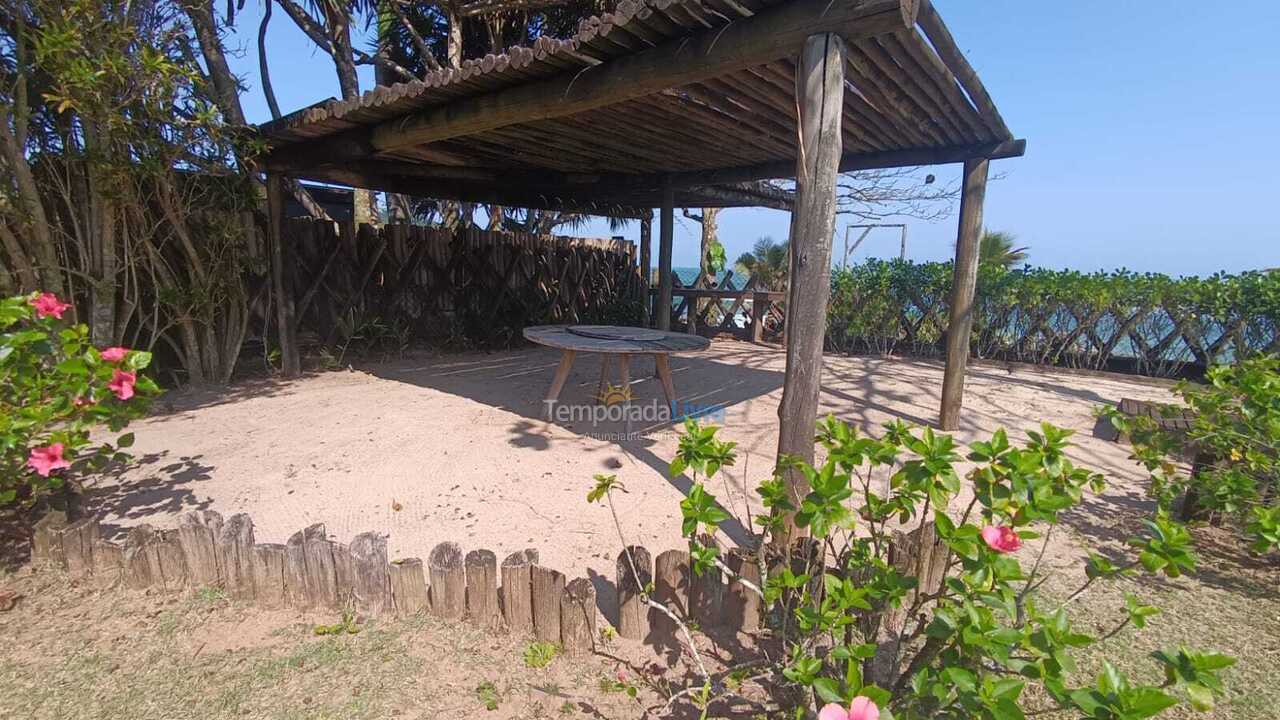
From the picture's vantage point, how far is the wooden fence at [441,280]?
6039 mm

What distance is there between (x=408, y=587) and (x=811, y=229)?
202 centimetres

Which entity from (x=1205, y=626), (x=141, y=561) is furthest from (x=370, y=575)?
(x=1205, y=626)

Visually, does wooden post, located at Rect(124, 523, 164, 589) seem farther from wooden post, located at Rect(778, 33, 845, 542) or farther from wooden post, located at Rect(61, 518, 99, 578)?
wooden post, located at Rect(778, 33, 845, 542)

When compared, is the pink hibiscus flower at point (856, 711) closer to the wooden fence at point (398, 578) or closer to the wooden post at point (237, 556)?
the wooden fence at point (398, 578)

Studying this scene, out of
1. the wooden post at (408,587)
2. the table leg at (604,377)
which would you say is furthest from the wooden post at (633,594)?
the table leg at (604,377)

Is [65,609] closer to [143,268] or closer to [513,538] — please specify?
[513,538]

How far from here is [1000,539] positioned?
1.07m

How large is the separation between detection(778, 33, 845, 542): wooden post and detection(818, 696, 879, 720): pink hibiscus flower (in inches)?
50.9

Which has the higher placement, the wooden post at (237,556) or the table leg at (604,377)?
the table leg at (604,377)

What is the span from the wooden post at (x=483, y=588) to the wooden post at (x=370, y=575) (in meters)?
0.30

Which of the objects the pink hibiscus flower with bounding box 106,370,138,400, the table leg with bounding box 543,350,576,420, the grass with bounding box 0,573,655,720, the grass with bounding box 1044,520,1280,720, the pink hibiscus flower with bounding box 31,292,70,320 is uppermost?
the pink hibiscus flower with bounding box 31,292,70,320

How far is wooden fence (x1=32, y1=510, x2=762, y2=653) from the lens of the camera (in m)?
1.81

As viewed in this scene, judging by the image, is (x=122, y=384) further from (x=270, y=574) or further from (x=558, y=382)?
(x=558, y=382)

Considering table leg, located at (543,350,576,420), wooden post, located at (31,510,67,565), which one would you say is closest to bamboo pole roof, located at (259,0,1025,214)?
table leg, located at (543,350,576,420)
